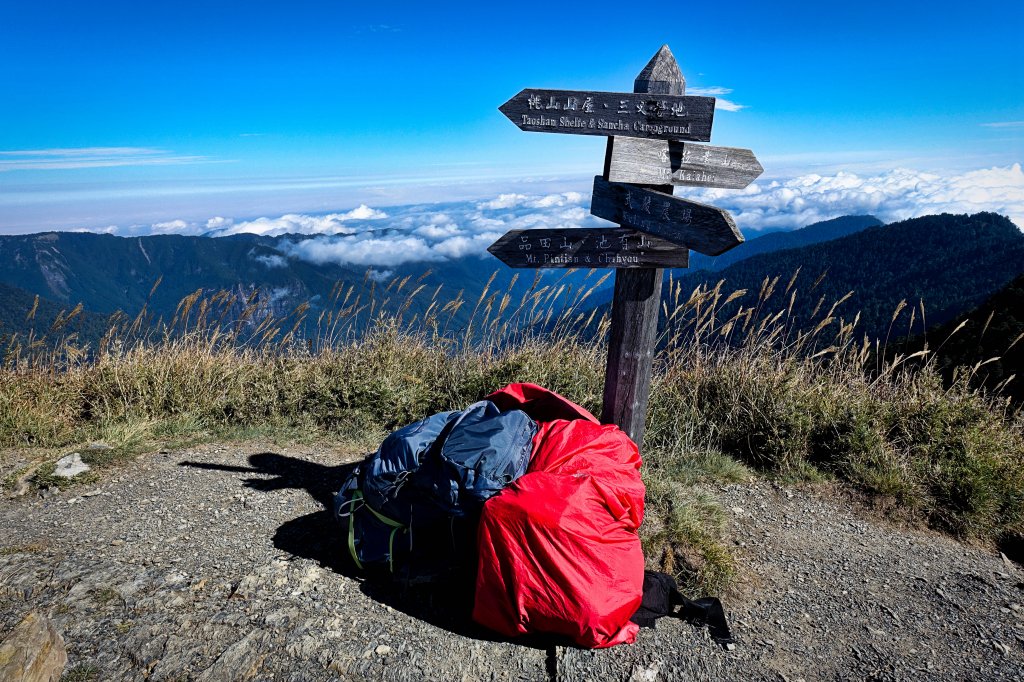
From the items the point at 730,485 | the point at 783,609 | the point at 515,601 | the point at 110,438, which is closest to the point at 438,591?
the point at 515,601

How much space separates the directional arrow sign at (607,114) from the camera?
10.4 feet

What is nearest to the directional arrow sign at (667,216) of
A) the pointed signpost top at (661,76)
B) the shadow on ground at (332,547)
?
the pointed signpost top at (661,76)

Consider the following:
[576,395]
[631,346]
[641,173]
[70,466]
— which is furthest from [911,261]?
[70,466]

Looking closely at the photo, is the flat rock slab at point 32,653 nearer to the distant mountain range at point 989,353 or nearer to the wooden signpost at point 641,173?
the wooden signpost at point 641,173

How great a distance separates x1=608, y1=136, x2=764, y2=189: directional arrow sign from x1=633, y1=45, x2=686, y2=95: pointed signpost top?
10.7 inches

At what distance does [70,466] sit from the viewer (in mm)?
4320

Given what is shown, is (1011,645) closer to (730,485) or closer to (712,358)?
(730,485)

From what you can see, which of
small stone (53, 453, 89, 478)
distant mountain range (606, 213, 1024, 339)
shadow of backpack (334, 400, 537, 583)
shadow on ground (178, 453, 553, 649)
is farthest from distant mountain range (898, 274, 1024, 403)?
distant mountain range (606, 213, 1024, 339)

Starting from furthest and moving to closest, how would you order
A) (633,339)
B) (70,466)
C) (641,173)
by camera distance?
(70,466) → (633,339) → (641,173)

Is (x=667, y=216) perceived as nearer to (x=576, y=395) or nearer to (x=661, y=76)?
(x=661, y=76)

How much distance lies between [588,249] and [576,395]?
218cm

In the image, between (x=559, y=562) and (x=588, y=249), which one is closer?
(x=559, y=562)

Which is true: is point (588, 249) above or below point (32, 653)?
above

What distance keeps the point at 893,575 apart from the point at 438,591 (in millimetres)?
2636
